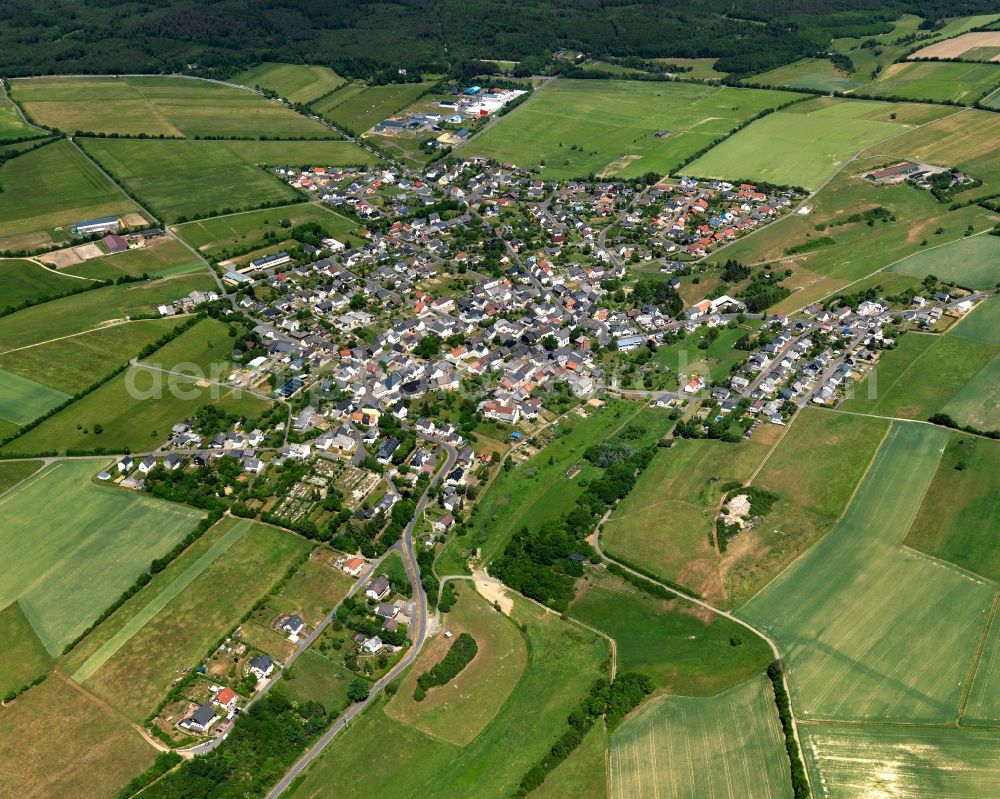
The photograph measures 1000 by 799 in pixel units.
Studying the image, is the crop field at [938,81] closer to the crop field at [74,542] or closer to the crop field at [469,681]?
the crop field at [469,681]

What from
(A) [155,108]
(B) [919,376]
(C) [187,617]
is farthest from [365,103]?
(C) [187,617]

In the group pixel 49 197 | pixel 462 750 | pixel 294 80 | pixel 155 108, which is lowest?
pixel 462 750

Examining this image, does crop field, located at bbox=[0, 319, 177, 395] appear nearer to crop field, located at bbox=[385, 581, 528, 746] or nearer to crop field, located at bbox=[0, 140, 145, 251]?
crop field, located at bbox=[0, 140, 145, 251]

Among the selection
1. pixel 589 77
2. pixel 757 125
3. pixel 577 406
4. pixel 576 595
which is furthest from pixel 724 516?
pixel 589 77

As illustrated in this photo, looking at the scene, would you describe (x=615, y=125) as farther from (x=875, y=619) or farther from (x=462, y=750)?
(x=462, y=750)

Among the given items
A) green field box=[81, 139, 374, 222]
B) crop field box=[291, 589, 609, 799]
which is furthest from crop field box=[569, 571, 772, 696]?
green field box=[81, 139, 374, 222]

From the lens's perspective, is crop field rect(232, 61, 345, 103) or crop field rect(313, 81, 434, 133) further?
crop field rect(232, 61, 345, 103)
